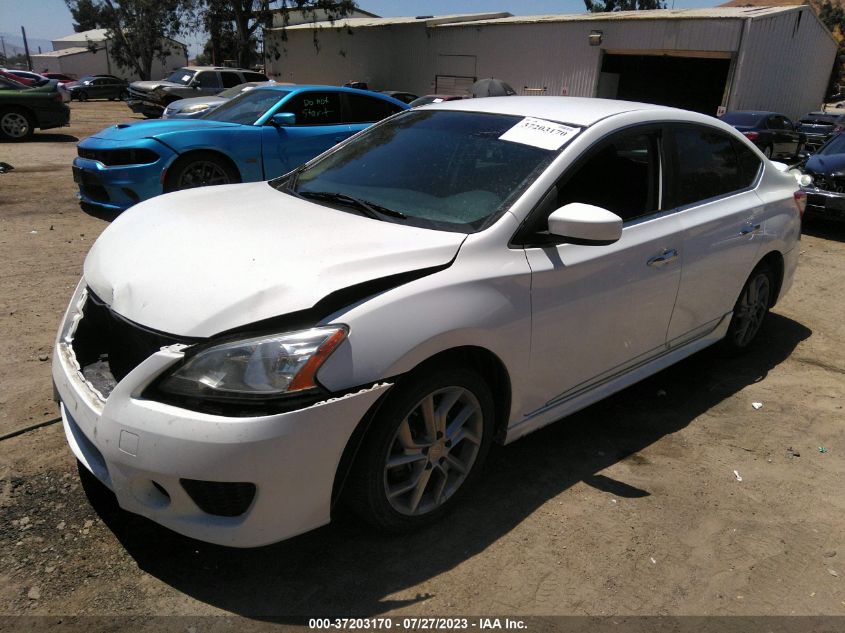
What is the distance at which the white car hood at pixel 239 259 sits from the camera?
228 centimetres

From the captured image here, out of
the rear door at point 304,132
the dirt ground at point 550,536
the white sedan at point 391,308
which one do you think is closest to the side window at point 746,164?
the white sedan at point 391,308

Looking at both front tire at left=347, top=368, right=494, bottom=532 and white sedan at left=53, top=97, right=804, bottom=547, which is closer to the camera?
white sedan at left=53, top=97, right=804, bottom=547

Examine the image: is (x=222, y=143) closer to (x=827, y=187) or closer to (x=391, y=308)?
(x=391, y=308)

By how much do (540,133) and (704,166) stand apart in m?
1.29

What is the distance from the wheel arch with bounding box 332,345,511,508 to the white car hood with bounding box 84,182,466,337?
361 mm

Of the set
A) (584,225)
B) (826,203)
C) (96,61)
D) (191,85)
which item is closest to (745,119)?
(826,203)

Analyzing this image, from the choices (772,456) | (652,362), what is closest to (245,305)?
(652,362)

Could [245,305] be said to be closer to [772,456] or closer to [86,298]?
[86,298]

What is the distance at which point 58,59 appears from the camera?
59.7m

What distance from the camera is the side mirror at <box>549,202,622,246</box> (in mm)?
2709

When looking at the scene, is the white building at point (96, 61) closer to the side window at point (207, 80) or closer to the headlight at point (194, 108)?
the side window at point (207, 80)

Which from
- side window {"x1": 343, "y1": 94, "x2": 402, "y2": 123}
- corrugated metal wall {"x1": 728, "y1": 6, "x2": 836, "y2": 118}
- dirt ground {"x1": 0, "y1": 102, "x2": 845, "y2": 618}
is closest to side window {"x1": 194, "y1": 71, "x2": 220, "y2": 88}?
side window {"x1": 343, "y1": 94, "x2": 402, "y2": 123}

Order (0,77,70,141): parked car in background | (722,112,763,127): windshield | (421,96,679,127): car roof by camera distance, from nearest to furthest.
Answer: (421,96,679,127): car roof → (0,77,70,141): parked car in background → (722,112,763,127): windshield

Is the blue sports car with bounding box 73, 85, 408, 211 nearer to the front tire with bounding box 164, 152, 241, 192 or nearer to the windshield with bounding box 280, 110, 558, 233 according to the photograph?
the front tire with bounding box 164, 152, 241, 192
